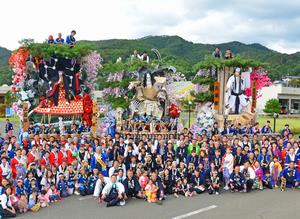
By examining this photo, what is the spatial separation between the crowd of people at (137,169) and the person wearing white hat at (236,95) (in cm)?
535

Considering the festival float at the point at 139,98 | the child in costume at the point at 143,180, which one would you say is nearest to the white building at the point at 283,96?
the festival float at the point at 139,98

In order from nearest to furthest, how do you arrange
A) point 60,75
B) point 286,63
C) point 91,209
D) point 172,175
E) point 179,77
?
point 91,209 → point 172,175 → point 60,75 → point 179,77 → point 286,63

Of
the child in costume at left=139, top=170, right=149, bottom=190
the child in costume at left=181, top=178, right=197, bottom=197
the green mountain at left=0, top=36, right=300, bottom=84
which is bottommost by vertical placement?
the child in costume at left=181, top=178, right=197, bottom=197

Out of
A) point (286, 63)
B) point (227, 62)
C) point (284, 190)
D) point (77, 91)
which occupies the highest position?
point (286, 63)

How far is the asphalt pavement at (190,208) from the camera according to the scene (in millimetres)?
7703

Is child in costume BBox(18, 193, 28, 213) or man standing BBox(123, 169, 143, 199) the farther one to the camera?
man standing BBox(123, 169, 143, 199)

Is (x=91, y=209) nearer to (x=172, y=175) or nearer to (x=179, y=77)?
(x=172, y=175)

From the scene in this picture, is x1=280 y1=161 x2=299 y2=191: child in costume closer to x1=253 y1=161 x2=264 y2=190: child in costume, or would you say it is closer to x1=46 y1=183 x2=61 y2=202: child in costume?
x1=253 y1=161 x2=264 y2=190: child in costume

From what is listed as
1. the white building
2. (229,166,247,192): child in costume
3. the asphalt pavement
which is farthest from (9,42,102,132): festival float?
the white building

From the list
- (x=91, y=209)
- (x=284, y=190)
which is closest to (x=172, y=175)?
(x=91, y=209)

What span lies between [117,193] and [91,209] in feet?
2.27

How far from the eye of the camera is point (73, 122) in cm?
1580

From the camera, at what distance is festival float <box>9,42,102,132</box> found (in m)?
15.3

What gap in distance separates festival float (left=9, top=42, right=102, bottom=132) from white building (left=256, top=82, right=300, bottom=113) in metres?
36.1
